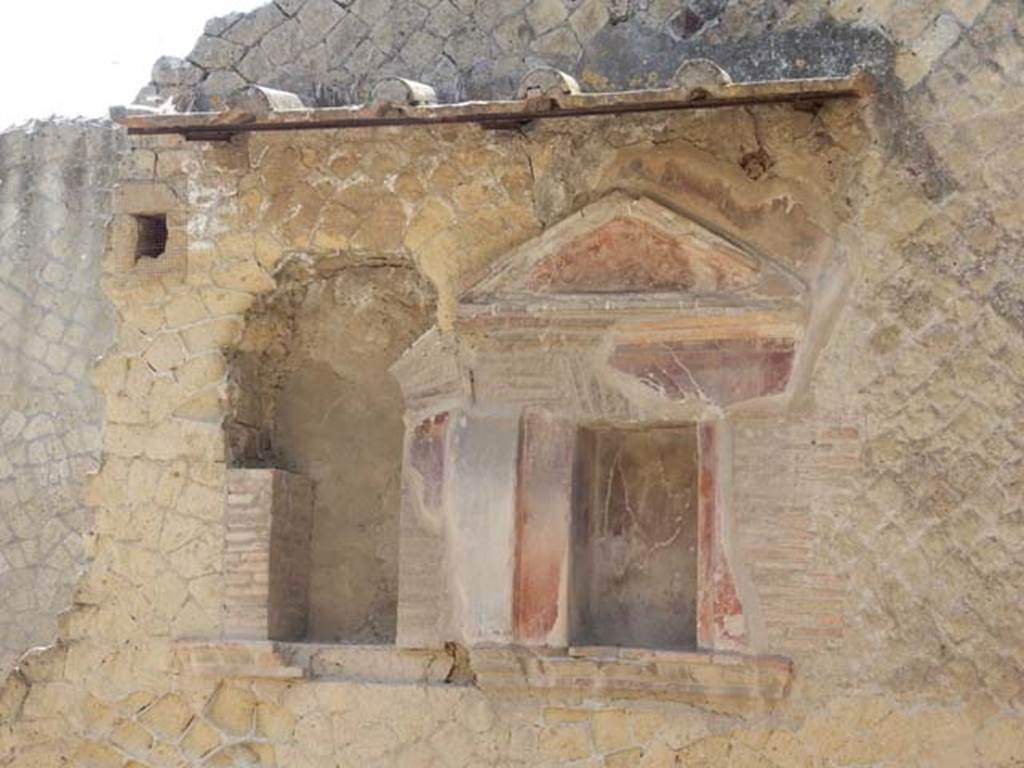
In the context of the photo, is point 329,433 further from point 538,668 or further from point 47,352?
point 47,352

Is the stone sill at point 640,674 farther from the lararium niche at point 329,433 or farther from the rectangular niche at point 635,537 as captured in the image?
the lararium niche at point 329,433

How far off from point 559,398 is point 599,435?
27cm

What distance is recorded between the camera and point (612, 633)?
6.89 meters

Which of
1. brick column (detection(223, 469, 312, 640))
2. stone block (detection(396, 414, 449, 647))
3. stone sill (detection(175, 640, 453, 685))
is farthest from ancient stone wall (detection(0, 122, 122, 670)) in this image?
stone block (detection(396, 414, 449, 647))

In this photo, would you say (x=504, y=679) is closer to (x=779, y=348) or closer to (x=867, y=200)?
(x=779, y=348)

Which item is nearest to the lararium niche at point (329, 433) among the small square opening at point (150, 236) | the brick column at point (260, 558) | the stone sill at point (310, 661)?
the brick column at point (260, 558)

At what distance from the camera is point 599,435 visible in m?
6.99

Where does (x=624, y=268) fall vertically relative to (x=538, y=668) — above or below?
above

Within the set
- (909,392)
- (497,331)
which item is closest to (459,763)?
(497,331)

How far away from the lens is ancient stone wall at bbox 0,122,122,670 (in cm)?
1166

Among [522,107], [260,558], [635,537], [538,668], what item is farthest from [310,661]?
[522,107]

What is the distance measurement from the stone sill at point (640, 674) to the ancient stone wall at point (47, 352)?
543cm

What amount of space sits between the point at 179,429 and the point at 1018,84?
329 centimetres

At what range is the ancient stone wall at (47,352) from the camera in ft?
38.2
